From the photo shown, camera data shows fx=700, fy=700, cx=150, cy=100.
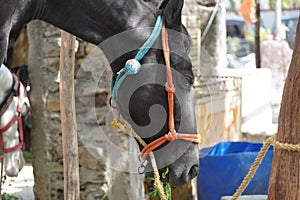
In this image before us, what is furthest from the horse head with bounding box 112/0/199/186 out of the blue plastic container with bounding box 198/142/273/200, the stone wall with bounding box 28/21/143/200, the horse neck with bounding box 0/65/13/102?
the horse neck with bounding box 0/65/13/102

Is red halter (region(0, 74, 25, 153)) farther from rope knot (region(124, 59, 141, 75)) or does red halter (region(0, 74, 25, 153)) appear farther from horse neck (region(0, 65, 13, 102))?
rope knot (region(124, 59, 141, 75))

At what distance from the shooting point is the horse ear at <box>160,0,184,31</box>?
2.83 metres

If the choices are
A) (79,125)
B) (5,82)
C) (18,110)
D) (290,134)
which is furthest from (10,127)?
(290,134)

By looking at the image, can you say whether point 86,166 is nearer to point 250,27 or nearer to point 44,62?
point 44,62

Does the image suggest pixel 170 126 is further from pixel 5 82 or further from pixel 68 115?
pixel 5 82

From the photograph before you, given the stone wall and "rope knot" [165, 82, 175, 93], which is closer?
"rope knot" [165, 82, 175, 93]

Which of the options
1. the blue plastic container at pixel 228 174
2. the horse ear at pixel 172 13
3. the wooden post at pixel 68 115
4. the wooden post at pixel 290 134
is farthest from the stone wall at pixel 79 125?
the wooden post at pixel 290 134

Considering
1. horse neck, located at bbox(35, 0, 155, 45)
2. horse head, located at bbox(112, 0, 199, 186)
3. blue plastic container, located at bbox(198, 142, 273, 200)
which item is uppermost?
horse neck, located at bbox(35, 0, 155, 45)

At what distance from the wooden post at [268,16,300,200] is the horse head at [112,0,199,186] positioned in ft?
1.41

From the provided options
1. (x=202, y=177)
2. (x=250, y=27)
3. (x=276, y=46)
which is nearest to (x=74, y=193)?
(x=202, y=177)

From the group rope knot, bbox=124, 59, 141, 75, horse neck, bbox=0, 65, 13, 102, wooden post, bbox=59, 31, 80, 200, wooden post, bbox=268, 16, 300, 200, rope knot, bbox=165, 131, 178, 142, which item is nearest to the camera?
wooden post, bbox=268, 16, 300, 200

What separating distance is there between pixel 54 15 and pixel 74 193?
1.42m

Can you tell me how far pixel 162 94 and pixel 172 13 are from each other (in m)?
0.33

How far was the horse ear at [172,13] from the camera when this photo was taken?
9.27 feet
